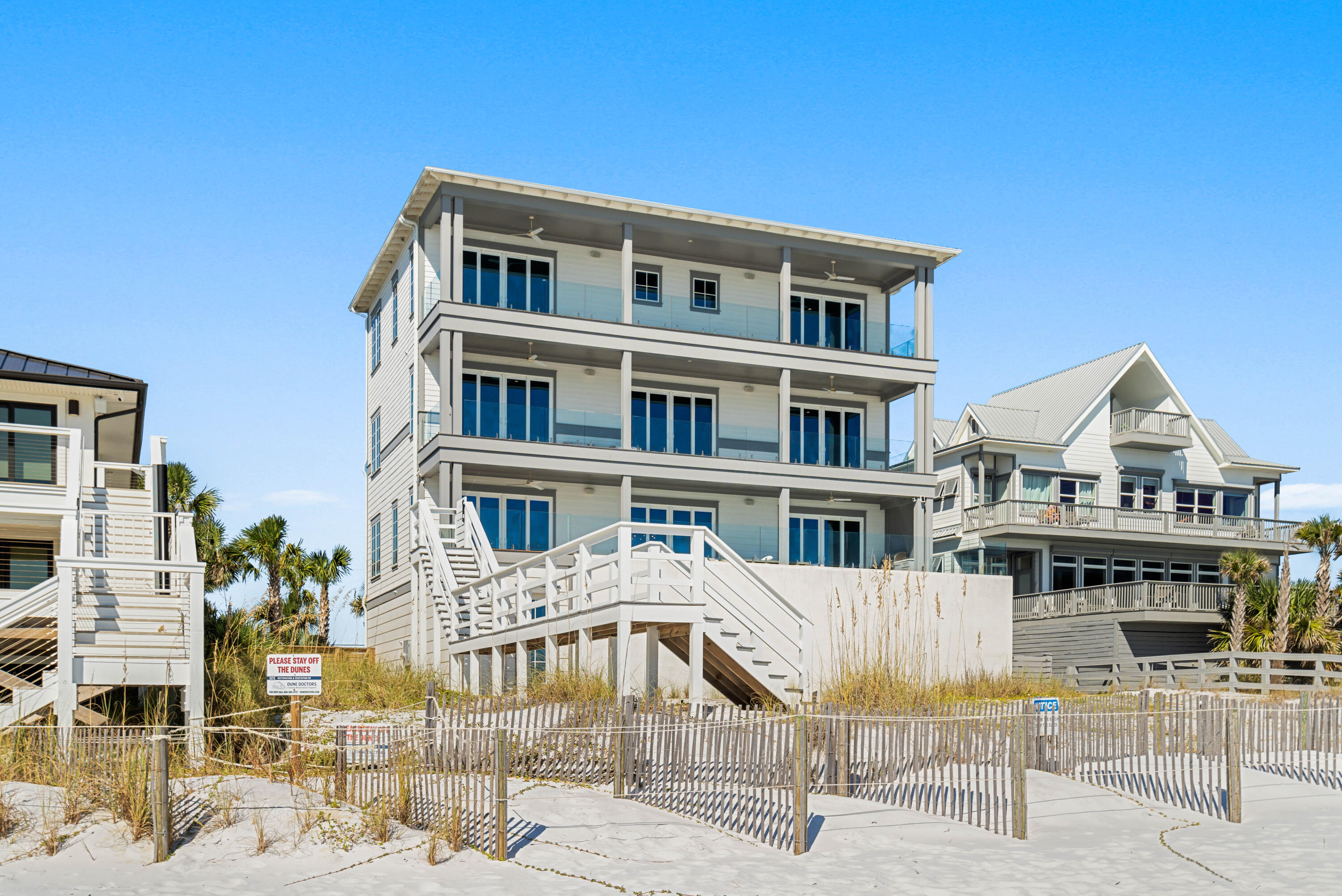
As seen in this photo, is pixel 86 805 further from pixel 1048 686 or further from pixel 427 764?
pixel 1048 686

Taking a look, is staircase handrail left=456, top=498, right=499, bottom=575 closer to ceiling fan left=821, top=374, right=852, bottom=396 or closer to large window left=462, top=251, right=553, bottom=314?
large window left=462, top=251, right=553, bottom=314

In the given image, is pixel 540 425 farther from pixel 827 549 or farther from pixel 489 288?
pixel 827 549

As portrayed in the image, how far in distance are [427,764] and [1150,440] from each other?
37.7m

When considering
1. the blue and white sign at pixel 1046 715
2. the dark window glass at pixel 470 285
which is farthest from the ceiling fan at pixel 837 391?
the blue and white sign at pixel 1046 715

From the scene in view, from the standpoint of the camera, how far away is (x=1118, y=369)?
45.5m

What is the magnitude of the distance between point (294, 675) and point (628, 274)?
21082 mm

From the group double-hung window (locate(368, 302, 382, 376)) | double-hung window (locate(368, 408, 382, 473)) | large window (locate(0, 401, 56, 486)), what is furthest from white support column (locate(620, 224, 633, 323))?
large window (locate(0, 401, 56, 486))

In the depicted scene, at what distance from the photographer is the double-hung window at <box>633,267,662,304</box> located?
113 ft

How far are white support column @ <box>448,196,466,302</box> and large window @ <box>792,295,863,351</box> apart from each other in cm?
892

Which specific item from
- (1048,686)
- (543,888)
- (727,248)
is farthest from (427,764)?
(727,248)

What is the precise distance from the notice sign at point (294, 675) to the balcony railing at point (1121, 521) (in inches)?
1271

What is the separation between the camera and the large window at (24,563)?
2705cm

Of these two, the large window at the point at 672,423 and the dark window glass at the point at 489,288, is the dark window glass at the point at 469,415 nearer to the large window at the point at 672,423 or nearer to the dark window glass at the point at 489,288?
the dark window glass at the point at 489,288

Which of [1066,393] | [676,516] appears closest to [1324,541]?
[1066,393]
